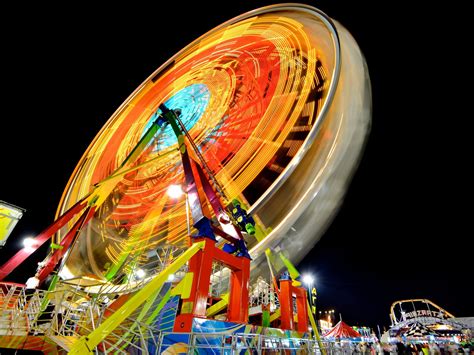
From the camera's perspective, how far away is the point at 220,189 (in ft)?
34.7

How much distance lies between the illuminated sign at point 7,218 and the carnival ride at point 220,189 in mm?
912

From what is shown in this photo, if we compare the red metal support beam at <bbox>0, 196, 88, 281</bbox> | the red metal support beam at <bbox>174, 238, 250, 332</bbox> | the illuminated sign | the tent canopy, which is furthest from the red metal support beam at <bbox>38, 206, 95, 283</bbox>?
the tent canopy

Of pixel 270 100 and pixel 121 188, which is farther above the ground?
pixel 270 100

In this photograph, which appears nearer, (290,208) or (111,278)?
(290,208)

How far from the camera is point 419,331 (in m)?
27.5

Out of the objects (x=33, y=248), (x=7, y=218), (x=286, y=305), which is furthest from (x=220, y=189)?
(x=7, y=218)

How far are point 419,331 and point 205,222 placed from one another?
101ft

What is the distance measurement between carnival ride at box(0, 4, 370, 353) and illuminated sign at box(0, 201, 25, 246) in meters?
0.91

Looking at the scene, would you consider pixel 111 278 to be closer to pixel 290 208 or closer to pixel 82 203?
pixel 82 203

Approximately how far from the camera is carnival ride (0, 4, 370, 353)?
669 cm

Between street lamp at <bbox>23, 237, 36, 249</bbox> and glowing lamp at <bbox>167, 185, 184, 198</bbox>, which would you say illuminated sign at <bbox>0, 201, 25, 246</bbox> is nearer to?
street lamp at <bbox>23, 237, 36, 249</bbox>

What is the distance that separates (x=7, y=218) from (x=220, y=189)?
731 centimetres

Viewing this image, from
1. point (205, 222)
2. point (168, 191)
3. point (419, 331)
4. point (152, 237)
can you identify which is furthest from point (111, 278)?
point (419, 331)

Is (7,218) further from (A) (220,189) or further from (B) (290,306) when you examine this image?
(B) (290,306)
